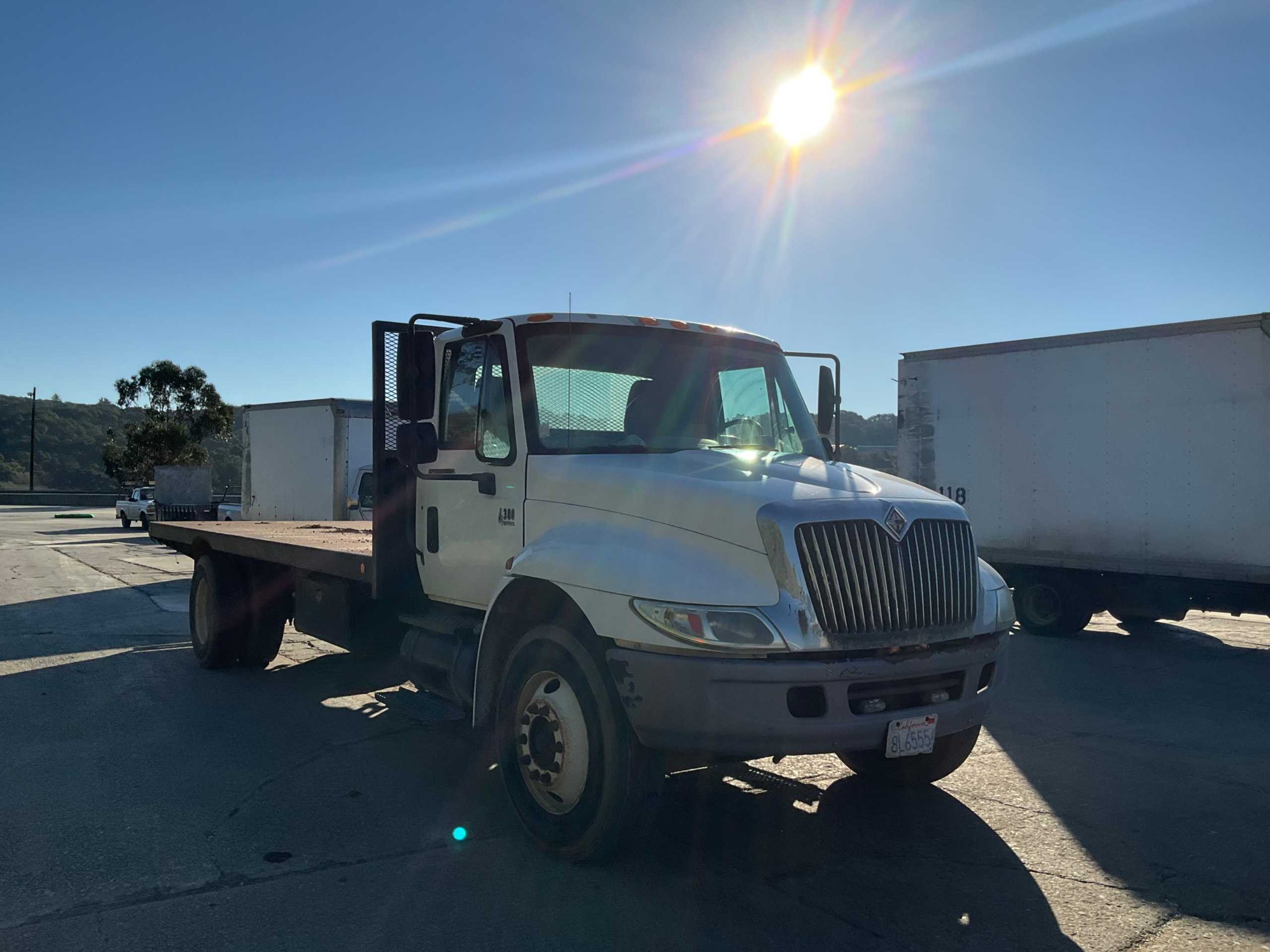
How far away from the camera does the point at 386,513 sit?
629 cm

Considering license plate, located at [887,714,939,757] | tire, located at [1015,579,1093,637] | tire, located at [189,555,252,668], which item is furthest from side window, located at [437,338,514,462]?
tire, located at [1015,579,1093,637]

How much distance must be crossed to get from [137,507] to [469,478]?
3512 centimetres

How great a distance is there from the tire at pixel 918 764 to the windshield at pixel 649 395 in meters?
1.74

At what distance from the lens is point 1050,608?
12.1 metres

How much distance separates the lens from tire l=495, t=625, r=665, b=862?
4.18 m

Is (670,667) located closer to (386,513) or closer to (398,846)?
(398,846)

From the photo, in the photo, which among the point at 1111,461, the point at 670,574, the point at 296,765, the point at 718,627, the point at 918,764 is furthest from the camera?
the point at 1111,461

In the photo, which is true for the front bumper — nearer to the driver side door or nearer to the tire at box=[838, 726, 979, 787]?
the tire at box=[838, 726, 979, 787]

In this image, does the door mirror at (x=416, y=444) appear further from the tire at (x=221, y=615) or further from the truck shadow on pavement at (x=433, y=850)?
the tire at (x=221, y=615)

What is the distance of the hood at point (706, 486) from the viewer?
4.19m

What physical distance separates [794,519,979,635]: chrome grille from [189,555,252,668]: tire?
657cm

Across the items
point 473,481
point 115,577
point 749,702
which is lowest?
point 115,577

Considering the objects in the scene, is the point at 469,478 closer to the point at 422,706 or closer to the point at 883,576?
the point at 422,706

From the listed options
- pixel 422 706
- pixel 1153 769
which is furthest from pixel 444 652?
pixel 1153 769
